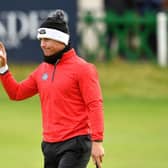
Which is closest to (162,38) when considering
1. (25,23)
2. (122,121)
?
(25,23)

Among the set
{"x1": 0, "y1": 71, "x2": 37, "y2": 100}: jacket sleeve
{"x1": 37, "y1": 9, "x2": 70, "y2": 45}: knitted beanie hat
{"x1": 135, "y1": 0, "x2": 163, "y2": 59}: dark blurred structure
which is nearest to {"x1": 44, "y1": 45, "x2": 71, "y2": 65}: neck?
{"x1": 37, "y1": 9, "x2": 70, "y2": 45}: knitted beanie hat

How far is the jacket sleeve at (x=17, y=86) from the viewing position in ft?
31.2

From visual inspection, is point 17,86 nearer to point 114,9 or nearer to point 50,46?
point 50,46

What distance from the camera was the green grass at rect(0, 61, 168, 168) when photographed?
14.2 meters

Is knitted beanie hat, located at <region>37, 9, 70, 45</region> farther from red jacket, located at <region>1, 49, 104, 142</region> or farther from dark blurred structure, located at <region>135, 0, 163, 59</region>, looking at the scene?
dark blurred structure, located at <region>135, 0, 163, 59</region>

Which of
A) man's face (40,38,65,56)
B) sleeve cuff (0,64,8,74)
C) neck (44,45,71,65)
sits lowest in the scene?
sleeve cuff (0,64,8,74)

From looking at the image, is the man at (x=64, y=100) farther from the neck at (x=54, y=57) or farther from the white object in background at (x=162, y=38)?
the white object in background at (x=162, y=38)

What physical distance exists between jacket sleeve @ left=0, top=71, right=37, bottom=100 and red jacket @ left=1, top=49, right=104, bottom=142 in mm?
238

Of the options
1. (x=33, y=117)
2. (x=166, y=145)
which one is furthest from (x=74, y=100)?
(x=33, y=117)

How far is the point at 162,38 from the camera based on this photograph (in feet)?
81.3

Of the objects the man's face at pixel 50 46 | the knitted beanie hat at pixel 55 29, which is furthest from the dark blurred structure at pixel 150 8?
the man's face at pixel 50 46

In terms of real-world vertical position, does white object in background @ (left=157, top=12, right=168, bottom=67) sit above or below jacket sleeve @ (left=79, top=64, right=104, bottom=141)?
below

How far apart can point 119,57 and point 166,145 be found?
989cm

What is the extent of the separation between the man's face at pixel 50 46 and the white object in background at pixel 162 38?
15.5 meters
